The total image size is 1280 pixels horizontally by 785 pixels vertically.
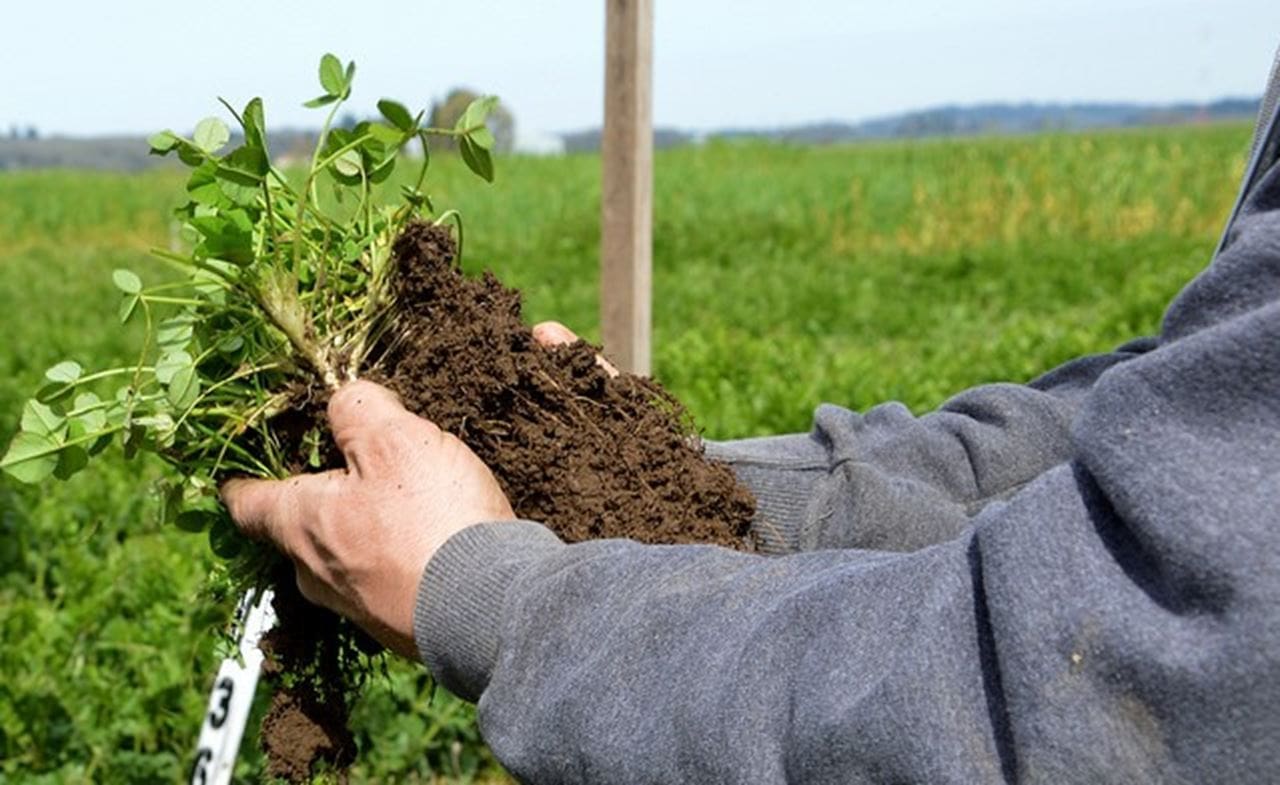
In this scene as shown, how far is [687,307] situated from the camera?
38.9 feet

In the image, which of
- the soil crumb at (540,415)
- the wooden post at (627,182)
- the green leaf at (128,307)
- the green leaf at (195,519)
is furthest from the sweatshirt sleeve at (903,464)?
the wooden post at (627,182)

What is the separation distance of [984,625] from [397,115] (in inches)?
36.4

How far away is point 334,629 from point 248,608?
118 mm

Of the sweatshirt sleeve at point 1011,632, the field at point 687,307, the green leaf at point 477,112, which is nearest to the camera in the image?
the sweatshirt sleeve at point 1011,632

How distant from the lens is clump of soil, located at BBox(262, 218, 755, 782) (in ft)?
5.60

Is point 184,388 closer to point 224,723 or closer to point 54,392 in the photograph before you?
point 54,392

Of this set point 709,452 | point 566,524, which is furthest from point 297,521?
point 709,452

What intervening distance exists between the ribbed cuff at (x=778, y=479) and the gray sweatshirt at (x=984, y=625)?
1.68 feet

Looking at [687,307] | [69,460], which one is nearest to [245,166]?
[69,460]

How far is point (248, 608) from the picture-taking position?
189cm

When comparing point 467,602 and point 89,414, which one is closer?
point 467,602

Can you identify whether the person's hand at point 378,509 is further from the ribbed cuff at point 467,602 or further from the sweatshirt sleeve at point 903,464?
the sweatshirt sleeve at point 903,464

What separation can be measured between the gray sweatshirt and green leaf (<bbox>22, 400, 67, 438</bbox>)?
1.90ft

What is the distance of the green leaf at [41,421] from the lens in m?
1.72
